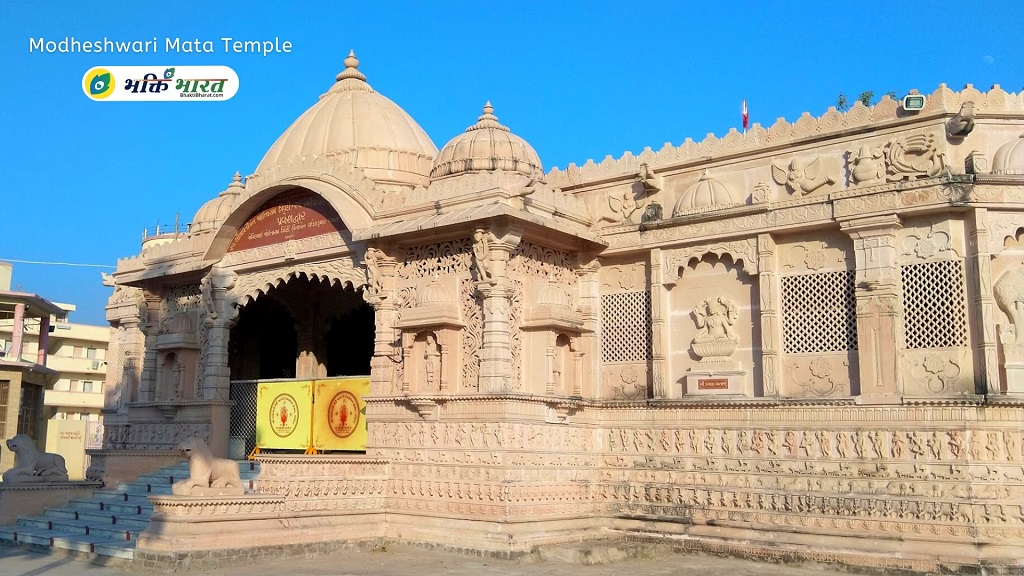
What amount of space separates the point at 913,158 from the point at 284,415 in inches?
435

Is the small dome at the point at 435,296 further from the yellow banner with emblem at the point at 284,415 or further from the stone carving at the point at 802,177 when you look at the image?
the stone carving at the point at 802,177

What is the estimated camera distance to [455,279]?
13.6 meters

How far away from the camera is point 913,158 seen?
39.7ft

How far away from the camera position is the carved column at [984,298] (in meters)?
11.2

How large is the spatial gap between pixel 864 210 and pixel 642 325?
3.64 m

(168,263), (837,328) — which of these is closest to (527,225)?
(837,328)

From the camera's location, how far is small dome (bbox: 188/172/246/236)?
60.1 ft

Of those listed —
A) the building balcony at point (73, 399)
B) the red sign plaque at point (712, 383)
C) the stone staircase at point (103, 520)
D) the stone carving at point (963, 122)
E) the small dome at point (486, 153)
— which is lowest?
the stone staircase at point (103, 520)

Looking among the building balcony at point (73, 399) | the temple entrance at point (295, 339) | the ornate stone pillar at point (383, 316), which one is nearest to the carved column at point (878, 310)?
the ornate stone pillar at point (383, 316)

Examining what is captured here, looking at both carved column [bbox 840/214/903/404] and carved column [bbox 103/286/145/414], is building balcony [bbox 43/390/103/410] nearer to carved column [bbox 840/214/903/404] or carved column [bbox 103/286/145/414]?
carved column [bbox 103/286/145/414]

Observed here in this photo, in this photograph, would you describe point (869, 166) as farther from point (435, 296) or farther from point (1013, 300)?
point (435, 296)

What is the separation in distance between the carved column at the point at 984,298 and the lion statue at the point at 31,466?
1399 cm

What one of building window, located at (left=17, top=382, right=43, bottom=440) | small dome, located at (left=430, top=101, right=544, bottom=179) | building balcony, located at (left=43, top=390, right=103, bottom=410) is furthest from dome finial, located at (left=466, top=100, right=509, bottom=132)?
building balcony, located at (left=43, top=390, right=103, bottom=410)

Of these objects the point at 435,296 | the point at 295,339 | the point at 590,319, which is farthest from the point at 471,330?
the point at 295,339
